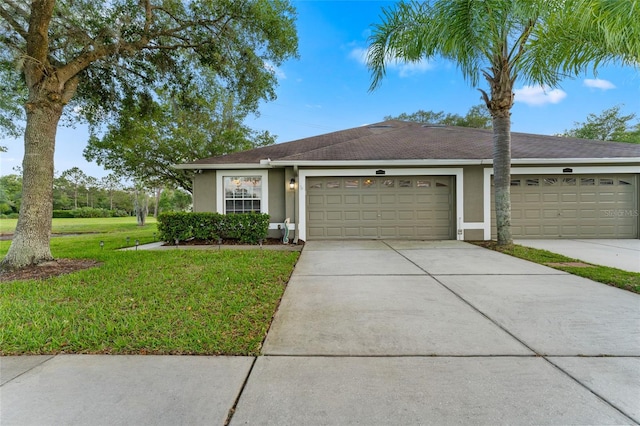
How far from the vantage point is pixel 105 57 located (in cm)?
671

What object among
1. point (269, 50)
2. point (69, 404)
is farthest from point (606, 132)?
point (69, 404)

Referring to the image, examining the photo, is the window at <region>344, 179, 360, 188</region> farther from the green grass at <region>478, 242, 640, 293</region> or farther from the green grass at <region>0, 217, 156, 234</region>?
the green grass at <region>0, 217, 156, 234</region>

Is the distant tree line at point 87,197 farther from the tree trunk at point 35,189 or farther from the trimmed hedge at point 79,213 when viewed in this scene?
the tree trunk at point 35,189

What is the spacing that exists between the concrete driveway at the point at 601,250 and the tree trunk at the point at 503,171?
127 centimetres

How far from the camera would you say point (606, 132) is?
2244 centimetres

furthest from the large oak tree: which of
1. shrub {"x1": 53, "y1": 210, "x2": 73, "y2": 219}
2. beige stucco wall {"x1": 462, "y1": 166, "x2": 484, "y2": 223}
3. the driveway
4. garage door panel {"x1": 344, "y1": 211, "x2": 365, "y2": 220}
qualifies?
shrub {"x1": 53, "y1": 210, "x2": 73, "y2": 219}

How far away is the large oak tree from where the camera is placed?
218 inches

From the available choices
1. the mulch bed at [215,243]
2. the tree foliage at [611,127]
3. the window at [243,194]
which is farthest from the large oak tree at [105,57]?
the tree foliage at [611,127]

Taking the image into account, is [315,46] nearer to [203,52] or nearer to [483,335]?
[203,52]

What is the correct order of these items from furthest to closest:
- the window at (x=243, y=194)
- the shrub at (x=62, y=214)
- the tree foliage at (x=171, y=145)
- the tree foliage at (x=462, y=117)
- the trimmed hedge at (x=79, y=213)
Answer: the trimmed hedge at (x=79, y=213)
the shrub at (x=62, y=214)
the tree foliage at (x=462, y=117)
the tree foliage at (x=171, y=145)
the window at (x=243, y=194)

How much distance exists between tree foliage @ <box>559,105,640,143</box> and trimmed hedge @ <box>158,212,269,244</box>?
91.8 ft

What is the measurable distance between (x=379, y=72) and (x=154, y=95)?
761cm

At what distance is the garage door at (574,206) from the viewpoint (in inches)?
357

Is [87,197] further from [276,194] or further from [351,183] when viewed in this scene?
[351,183]
